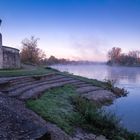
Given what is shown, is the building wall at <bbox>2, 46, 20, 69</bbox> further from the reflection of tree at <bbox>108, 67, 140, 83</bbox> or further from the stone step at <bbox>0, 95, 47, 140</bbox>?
the stone step at <bbox>0, 95, 47, 140</bbox>

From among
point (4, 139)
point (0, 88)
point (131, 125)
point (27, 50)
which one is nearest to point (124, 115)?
point (131, 125)

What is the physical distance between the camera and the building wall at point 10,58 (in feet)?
81.5

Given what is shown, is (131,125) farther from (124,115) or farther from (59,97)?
(59,97)

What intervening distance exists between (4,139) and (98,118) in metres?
5.18

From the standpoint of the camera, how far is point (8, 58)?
83.8 feet

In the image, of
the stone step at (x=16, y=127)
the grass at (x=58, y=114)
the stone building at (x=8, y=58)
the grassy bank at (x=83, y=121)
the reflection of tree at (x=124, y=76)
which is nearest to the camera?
the stone step at (x=16, y=127)

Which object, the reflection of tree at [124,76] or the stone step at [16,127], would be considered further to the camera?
the reflection of tree at [124,76]

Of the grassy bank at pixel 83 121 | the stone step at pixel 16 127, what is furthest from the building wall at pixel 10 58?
the stone step at pixel 16 127

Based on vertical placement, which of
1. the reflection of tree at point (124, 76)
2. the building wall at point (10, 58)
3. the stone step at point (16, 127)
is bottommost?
the reflection of tree at point (124, 76)

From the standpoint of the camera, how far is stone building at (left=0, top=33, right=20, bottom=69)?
2398 centimetres

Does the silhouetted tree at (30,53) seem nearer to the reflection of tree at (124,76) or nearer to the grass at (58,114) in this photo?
the reflection of tree at (124,76)

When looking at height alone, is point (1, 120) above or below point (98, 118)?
above

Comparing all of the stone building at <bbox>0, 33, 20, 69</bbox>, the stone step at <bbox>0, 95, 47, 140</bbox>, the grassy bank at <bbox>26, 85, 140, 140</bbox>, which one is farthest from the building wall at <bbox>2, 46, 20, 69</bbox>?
the stone step at <bbox>0, 95, 47, 140</bbox>

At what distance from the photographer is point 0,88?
38.9 ft
